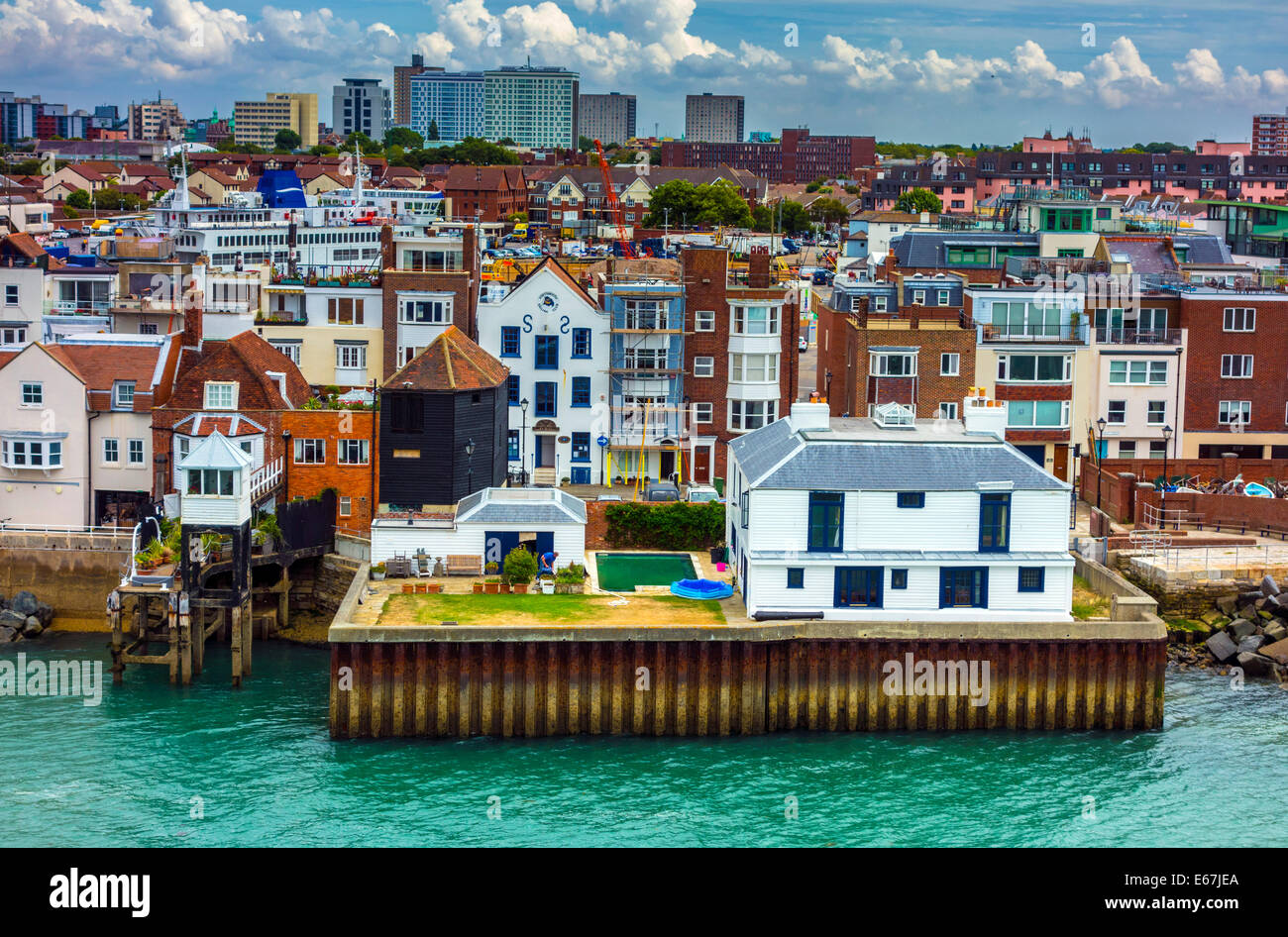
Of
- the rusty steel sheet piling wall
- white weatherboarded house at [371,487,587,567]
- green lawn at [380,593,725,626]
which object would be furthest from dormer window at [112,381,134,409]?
the rusty steel sheet piling wall

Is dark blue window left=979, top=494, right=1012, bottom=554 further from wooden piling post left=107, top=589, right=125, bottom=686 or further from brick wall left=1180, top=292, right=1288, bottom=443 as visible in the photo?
wooden piling post left=107, top=589, right=125, bottom=686

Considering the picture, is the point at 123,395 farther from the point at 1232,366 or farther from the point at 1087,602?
the point at 1232,366

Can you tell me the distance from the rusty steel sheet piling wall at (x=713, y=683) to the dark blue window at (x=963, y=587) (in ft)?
4.73

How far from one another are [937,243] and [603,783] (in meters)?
54.5

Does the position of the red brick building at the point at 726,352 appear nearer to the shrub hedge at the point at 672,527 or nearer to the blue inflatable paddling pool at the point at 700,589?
the shrub hedge at the point at 672,527

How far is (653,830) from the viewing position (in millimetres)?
46188

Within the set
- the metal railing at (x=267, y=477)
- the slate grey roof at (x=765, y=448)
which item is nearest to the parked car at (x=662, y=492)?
the slate grey roof at (x=765, y=448)

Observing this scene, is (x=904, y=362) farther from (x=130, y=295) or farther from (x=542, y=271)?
(x=130, y=295)

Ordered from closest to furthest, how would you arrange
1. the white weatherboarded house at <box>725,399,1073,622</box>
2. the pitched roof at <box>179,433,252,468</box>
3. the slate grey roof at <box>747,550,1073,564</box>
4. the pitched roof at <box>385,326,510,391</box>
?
the slate grey roof at <box>747,550,1073,564</box>
the white weatherboarded house at <box>725,399,1073,622</box>
the pitched roof at <box>179,433,252,468</box>
the pitched roof at <box>385,326,510,391</box>

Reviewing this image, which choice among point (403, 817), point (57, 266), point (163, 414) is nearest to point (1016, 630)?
point (403, 817)

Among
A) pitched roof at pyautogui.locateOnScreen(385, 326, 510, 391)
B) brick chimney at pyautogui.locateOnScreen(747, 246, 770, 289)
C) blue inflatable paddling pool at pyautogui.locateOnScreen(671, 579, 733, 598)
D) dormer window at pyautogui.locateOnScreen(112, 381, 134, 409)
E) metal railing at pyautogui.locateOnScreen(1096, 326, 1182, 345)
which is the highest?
brick chimney at pyautogui.locateOnScreen(747, 246, 770, 289)

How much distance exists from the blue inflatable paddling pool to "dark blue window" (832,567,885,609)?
13.7ft

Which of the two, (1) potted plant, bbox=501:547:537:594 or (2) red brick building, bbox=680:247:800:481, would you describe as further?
(2) red brick building, bbox=680:247:800:481

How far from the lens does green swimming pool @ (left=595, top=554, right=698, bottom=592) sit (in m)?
59.5
